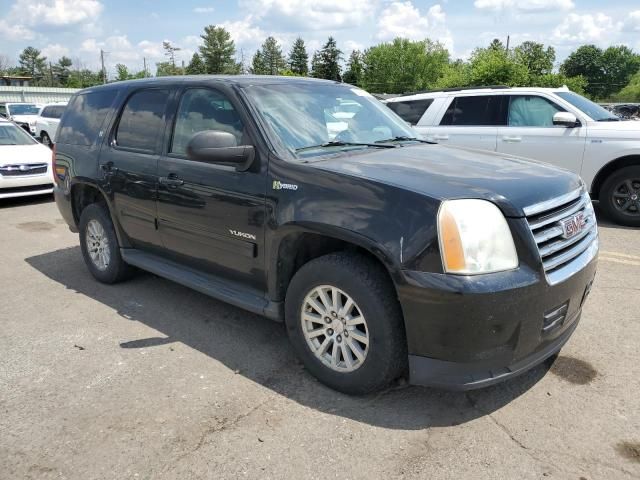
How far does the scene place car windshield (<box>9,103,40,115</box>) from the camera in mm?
23047

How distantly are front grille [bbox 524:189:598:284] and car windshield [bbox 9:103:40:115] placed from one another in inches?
989

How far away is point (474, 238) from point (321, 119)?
1641 mm

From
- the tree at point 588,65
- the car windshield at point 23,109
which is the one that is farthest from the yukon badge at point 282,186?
the tree at point 588,65

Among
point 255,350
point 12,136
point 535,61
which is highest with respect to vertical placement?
point 535,61

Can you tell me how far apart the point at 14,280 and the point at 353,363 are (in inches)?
161

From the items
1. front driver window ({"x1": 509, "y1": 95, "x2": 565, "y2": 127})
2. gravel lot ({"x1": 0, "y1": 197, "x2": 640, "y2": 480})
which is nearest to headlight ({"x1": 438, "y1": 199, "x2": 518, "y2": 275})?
gravel lot ({"x1": 0, "y1": 197, "x2": 640, "y2": 480})

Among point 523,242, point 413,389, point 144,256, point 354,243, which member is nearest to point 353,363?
point 413,389

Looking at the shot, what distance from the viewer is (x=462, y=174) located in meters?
3.04

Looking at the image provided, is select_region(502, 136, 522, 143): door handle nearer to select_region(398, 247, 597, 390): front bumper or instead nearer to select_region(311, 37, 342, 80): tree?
select_region(398, 247, 597, 390): front bumper

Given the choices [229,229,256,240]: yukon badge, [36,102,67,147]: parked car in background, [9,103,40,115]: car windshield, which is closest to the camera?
[229,229,256,240]: yukon badge

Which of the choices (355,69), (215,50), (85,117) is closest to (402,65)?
(355,69)

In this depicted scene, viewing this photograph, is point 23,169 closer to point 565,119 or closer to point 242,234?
point 242,234

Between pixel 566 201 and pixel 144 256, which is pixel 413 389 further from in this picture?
pixel 144 256

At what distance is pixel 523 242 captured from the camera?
2.67 m
